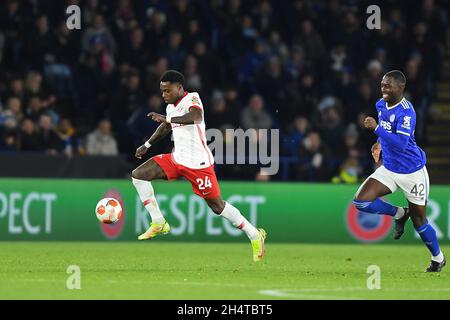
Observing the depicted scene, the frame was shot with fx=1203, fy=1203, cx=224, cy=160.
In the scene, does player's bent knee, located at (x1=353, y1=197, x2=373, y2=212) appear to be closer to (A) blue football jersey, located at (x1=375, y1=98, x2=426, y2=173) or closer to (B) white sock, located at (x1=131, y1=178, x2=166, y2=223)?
(A) blue football jersey, located at (x1=375, y1=98, x2=426, y2=173)

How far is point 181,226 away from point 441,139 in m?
7.33

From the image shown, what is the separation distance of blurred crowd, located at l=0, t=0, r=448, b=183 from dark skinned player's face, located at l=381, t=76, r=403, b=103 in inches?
304

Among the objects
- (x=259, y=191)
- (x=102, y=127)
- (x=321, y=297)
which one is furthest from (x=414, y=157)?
(x=102, y=127)

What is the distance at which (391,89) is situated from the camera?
534 inches

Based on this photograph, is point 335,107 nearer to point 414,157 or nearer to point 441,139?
point 441,139

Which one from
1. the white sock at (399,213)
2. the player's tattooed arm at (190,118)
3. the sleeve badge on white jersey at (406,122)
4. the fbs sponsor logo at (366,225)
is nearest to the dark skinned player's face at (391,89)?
the sleeve badge on white jersey at (406,122)

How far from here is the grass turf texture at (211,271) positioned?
1105 cm

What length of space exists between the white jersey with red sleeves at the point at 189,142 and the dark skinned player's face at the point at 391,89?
2206 mm

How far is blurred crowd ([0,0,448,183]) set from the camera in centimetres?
2120

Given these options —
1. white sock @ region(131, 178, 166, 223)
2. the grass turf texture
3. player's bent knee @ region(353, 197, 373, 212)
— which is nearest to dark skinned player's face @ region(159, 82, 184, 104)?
white sock @ region(131, 178, 166, 223)

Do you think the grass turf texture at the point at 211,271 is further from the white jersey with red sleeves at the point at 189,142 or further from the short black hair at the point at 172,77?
the short black hair at the point at 172,77

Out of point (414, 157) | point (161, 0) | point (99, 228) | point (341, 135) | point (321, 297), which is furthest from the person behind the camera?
point (161, 0)

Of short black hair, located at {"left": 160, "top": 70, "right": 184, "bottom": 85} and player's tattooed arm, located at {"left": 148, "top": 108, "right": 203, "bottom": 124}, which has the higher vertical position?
short black hair, located at {"left": 160, "top": 70, "right": 184, "bottom": 85}

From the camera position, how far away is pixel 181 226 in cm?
1992
